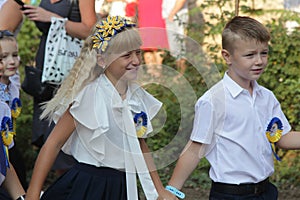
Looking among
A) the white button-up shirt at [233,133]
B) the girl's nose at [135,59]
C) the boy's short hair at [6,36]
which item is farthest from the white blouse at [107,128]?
the boy's short hair at [6,36]

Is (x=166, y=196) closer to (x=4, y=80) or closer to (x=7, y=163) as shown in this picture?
(x=7, y=163)

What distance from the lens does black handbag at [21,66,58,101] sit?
5570 mm

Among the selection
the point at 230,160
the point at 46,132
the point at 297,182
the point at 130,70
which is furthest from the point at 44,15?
the point at 297,182

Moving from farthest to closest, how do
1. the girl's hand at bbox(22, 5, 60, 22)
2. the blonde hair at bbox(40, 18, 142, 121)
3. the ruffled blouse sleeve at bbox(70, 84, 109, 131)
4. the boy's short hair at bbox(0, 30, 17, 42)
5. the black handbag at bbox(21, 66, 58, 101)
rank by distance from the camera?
the black handbag at bbox(21, 66, 58, 101), the girl's hand at bbox(22, 5, 60, 22), the boy's short hair at bbox(0, 30, 17, 42), the blonde hair at bbox(40, 18, 142, 121), the ruffled blouse sleeve at bbox(70, 84, 109, 131)

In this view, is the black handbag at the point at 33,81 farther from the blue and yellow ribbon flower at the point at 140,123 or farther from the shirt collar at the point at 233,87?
the shirt collar at the point at 233,87

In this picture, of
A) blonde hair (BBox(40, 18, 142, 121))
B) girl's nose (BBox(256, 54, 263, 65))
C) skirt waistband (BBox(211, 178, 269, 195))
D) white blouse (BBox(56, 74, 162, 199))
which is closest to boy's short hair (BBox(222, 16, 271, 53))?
girl's nose (BBox(256, 54, 263, 65))

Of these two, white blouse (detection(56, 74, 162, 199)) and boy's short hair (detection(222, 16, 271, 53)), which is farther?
boy's short hair (detection(222, 16, 271, 53))

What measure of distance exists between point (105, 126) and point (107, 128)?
22 millimetres

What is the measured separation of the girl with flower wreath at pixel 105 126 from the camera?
433 centimetres

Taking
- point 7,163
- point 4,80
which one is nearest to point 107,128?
point 7,163

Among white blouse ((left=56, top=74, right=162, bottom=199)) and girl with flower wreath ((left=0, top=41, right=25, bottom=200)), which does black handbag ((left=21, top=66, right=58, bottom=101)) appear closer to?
girl with flower wreath ((left=0, top=41, right=25, bottom=200))

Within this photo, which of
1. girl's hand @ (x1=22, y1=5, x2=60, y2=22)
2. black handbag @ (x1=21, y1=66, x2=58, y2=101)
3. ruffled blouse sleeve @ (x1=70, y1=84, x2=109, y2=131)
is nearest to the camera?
ruffled blouse sleeve @ (x1=70, y1=84, x2=109, y2=131)

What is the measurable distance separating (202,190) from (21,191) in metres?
2.41

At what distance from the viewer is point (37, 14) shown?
536cm
